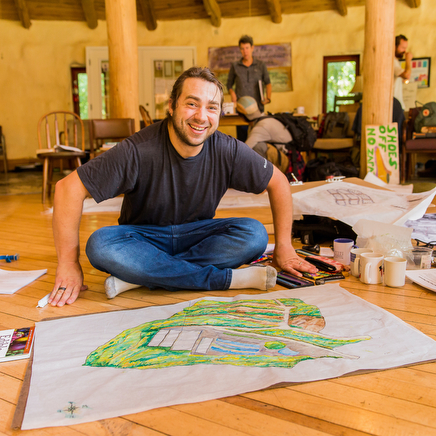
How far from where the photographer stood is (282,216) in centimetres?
160

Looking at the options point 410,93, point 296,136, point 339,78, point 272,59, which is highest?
point 272,59

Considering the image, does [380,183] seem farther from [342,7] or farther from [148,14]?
[148,14]

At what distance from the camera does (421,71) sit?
6.32 m

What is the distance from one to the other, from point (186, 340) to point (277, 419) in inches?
13.4

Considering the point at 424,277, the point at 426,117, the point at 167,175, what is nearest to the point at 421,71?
the point at 426,117

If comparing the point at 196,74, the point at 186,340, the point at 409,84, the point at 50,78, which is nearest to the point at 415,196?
the point at 196,74

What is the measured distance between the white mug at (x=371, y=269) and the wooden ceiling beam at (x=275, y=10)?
589cm

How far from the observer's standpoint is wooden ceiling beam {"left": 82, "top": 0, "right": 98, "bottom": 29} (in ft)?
22.2

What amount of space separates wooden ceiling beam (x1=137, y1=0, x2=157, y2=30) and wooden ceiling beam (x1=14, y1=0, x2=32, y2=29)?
172 cm

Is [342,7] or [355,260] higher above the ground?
[342,7]

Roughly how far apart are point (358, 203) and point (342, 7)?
17.8 feet

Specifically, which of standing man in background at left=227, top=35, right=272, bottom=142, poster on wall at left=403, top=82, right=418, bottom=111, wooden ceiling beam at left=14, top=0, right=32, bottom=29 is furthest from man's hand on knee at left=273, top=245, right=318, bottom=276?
wooden ceiling beam at left=14, top=0, right=32, bottom=29

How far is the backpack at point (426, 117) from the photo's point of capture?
15.5 feet

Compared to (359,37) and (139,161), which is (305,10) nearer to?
(359,37)
